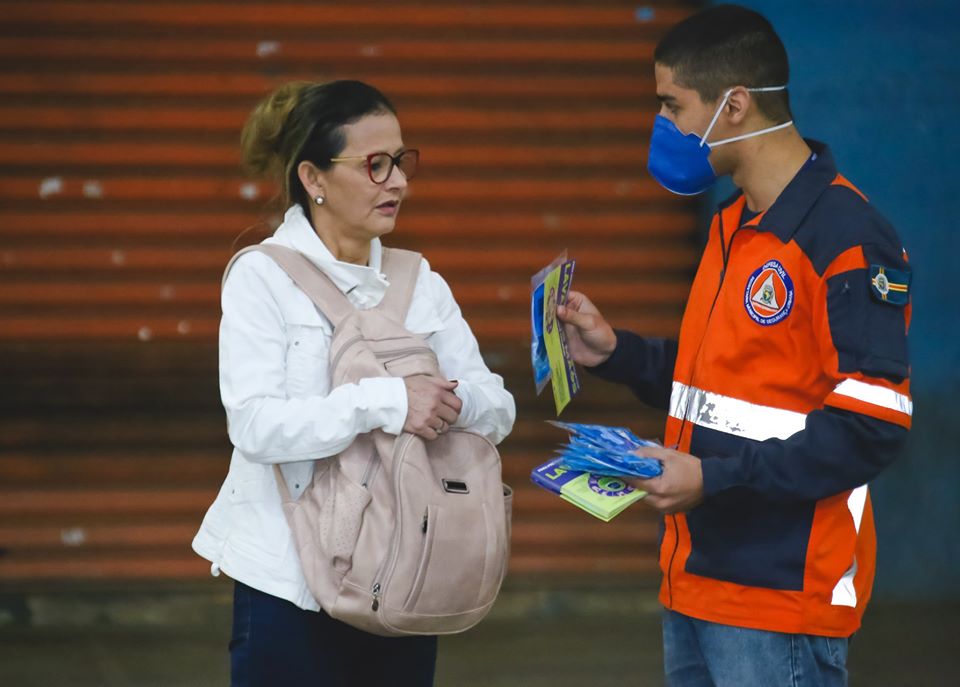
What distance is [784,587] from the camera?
268cm

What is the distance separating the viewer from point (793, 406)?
2.68 meters

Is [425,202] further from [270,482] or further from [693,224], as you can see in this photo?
[270,482]

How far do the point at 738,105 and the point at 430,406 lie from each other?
0.95 metres

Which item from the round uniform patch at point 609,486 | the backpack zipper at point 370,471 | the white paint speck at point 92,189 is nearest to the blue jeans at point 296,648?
the backpack zipper at point 370,471

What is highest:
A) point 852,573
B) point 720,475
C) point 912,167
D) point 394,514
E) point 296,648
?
point 912,167

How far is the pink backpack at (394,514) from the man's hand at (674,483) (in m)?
0.37

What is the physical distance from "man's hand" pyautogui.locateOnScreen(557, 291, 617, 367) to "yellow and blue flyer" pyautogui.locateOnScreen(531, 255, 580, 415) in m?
0.07

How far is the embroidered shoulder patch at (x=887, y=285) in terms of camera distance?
252cm

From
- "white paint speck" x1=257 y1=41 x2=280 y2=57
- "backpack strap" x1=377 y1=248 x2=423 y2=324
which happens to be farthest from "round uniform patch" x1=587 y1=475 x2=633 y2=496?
"white paint speck" x1=257 y1=41 x2=280 y2=57

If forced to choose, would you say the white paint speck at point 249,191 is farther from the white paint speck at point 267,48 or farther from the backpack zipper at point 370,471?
the backpack zipper at point 370,471

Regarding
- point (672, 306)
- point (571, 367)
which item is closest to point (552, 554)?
point (672, 306)

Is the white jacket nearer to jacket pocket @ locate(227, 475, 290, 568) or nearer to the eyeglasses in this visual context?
jacket pocket @ locate(227, 475, 290, 568)

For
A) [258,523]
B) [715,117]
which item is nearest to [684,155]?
[715,117]

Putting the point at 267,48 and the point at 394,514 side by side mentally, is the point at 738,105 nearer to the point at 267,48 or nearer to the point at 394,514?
the point at 394,514
